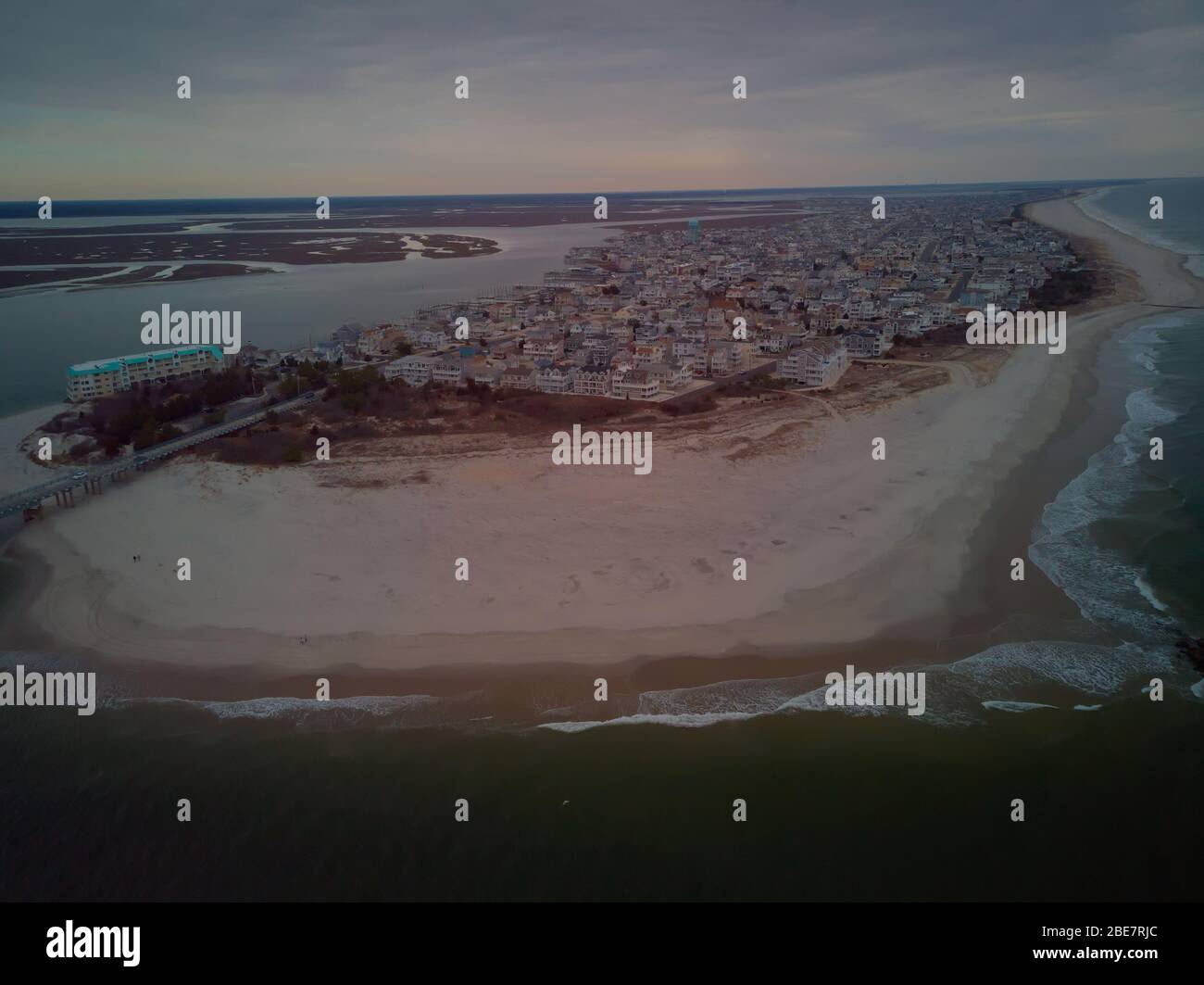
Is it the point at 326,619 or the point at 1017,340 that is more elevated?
the point at 1017,340

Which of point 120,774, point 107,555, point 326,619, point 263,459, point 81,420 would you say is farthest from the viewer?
point 81,420

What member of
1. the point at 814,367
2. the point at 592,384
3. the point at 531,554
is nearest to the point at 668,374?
the point at 592,384

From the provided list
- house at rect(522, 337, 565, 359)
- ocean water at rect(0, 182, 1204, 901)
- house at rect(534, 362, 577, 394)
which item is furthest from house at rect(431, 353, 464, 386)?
ocean water at rect(0, 182, 1204, 901)

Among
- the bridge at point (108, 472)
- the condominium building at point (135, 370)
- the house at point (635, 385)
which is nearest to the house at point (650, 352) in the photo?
the house at point (635, 385)
